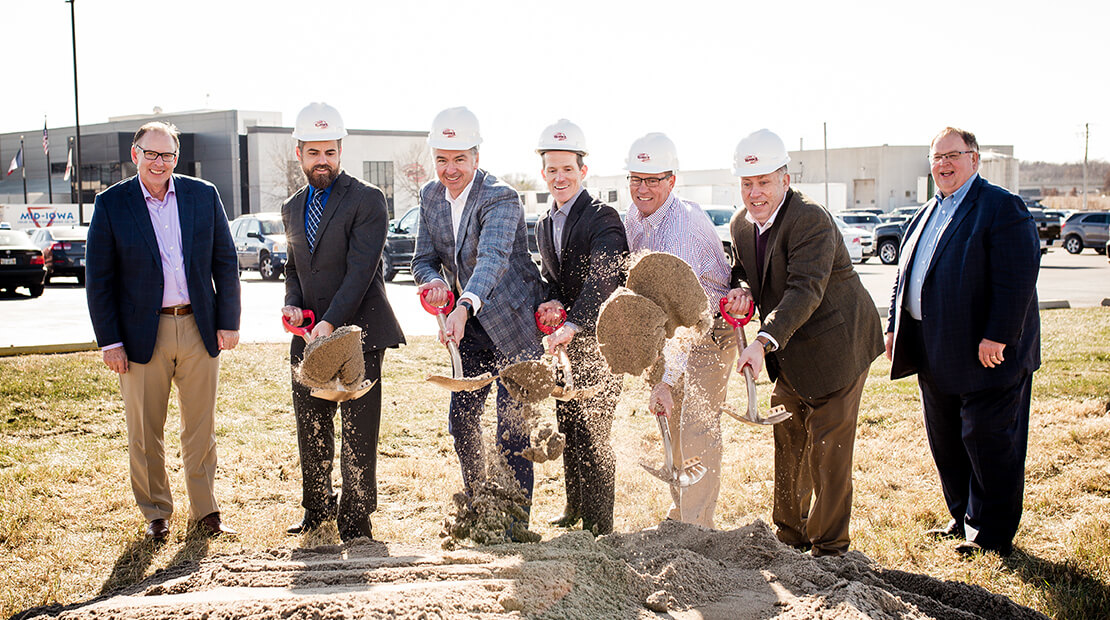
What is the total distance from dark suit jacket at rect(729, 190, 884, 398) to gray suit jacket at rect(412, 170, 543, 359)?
111 cm

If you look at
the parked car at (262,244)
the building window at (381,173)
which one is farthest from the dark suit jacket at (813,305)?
the building window at (381,173)

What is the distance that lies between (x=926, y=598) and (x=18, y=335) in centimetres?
1053

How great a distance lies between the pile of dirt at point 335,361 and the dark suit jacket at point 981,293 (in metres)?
2.69

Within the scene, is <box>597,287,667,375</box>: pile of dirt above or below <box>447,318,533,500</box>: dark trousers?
above

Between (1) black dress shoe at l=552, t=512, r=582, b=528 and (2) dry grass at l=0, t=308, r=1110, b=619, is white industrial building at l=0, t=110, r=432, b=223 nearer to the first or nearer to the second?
(2) dry grass at l=0, t=308, r=1110, b=619

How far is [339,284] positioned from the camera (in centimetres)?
421

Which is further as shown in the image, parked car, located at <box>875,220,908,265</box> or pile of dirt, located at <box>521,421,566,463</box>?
parked car, located at <box>875,220,908,265</box>

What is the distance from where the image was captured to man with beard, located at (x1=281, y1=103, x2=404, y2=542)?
412 centimetres

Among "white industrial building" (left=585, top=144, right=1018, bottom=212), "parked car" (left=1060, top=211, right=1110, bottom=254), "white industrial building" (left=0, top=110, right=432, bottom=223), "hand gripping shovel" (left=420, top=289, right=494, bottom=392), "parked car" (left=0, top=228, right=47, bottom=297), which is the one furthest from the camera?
"white industrial building" (left=585, top=144, right=1018, bottom=212)

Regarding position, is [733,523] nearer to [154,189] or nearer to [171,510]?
[171,510]

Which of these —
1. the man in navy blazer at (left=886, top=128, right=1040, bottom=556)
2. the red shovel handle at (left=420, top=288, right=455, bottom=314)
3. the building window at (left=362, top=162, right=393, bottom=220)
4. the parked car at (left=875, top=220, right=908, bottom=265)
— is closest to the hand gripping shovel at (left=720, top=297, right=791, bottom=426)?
the man in navy blazer at (left=886, top=128, right=1040, bottom=556)

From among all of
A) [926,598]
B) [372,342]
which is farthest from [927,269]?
[372,342]

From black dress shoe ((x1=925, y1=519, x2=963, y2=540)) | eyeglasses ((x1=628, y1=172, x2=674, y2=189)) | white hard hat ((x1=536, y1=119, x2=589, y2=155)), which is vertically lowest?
black dress shoe ((x1=925, y1=519, x2=963, y2=540))

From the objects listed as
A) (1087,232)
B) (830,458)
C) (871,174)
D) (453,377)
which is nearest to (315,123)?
(453,377)
